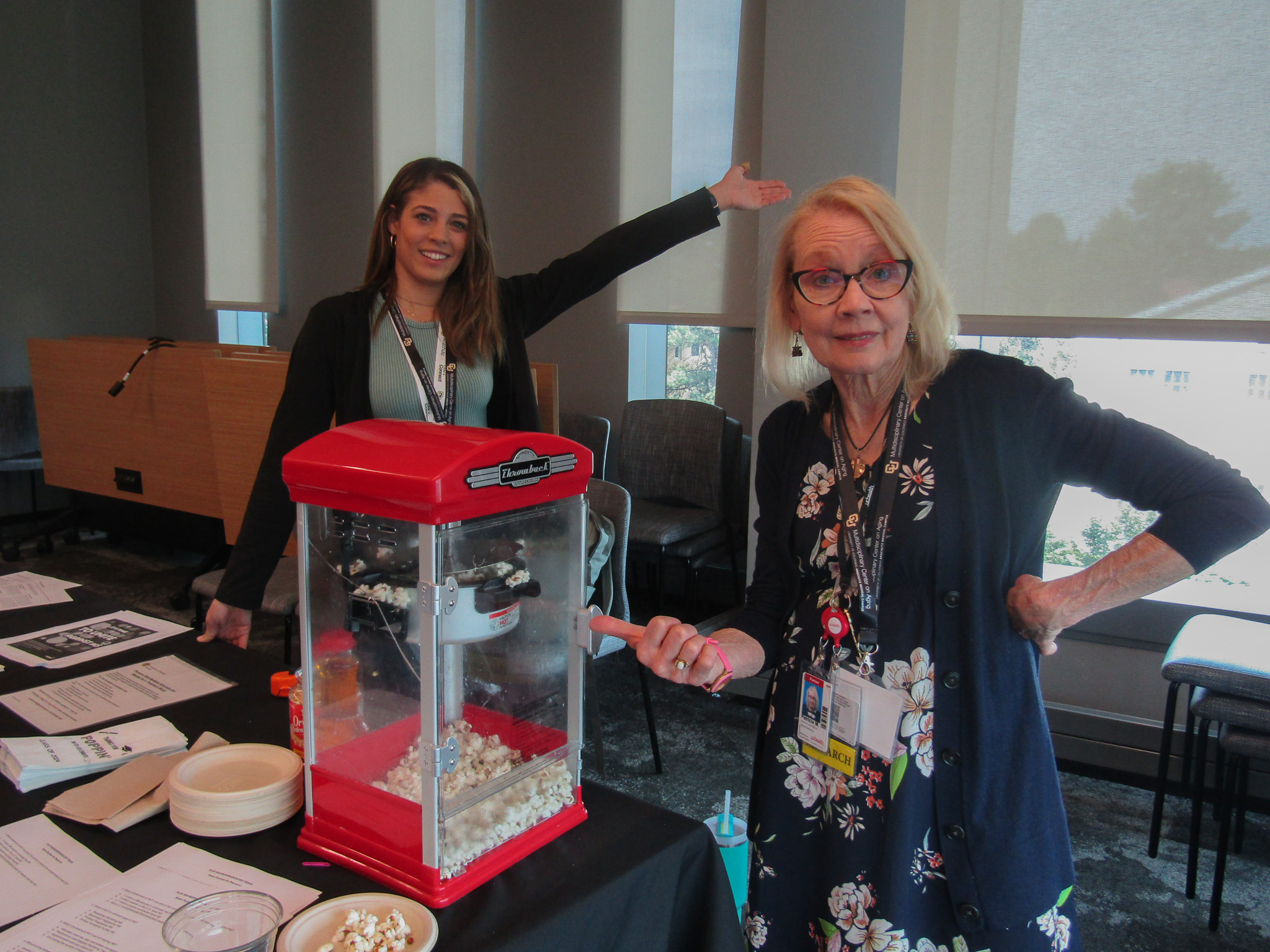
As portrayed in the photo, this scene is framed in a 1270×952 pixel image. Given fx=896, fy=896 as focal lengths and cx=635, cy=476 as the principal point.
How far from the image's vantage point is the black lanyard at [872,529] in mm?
1112

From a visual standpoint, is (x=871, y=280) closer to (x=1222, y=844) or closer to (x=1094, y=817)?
(x=1222, y=844)

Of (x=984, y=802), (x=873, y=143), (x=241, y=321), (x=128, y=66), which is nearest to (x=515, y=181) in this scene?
(x=873, y=143)

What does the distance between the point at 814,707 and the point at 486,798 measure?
439 millimetres

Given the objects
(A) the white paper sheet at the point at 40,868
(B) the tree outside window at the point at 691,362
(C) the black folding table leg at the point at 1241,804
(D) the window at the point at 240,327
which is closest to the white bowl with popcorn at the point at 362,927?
(A) the white paper sheet at the point at 40,868

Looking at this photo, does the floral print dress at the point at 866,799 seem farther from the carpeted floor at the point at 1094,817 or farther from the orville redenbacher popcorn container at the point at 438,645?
the carpeted floor at the point at 1094,817

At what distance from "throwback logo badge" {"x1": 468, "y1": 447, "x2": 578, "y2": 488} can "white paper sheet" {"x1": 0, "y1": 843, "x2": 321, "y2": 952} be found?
0.46 m

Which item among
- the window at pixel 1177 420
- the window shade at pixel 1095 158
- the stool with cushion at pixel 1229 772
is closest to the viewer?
the stool with cushion at pixel 1229 772

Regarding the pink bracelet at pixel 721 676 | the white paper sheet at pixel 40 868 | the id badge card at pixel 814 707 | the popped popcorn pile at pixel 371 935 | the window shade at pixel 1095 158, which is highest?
the window shade at pixel 1095 158

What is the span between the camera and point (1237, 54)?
2.47 metres

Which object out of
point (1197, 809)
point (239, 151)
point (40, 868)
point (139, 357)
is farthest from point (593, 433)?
point (239, 151)

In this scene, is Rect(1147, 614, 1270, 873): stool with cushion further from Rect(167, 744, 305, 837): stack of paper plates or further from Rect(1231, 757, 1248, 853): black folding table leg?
Rect(167, 744, 305, 837): stack of paper plates

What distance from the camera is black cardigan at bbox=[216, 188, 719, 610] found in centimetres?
161

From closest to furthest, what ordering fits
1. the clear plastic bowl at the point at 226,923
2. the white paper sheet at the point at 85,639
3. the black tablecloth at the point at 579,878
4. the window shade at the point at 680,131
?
the clear plastic bowl at the point at 226,923, the black tablecloth at the point at 579,878, the white paper sheet at the point at 85,639, the window shade at the point at 680,131

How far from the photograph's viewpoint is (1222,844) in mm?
2066
